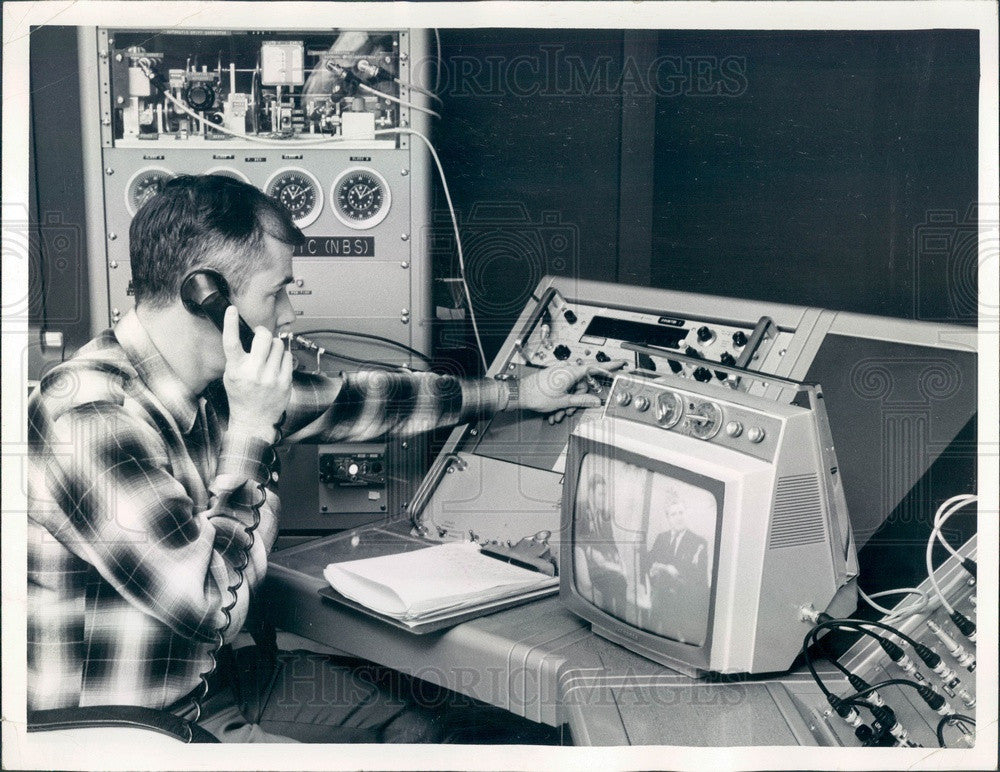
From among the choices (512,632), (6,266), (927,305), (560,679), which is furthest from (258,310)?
(927,305)

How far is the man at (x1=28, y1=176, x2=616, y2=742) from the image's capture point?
5.77 ft

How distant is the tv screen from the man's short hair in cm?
82

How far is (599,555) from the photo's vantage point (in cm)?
157

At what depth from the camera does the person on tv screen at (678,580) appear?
1.44 m

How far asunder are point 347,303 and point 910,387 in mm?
1085

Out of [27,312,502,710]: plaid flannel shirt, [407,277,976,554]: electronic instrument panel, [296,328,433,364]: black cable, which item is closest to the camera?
[407,277,976,554]: electronic instrument panel

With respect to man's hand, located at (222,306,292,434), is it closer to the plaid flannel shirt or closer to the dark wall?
the plaid flannel shirt

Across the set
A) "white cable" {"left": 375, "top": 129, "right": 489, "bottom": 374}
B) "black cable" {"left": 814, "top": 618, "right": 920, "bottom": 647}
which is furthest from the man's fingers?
"black cable" {"left": 814, "top": 618, "right": 920, "bottom": 647}

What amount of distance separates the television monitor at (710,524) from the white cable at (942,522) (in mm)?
142

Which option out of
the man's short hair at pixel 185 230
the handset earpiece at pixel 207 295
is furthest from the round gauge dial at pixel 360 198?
the handset earpiece at pixel 207 295

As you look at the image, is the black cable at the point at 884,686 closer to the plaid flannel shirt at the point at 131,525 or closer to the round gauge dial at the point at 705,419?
the round gauge dial at the point at 705,419

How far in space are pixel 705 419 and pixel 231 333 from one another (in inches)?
36.7

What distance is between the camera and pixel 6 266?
5.99 ft

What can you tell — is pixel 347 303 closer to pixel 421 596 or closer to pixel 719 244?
pixel 421 596
